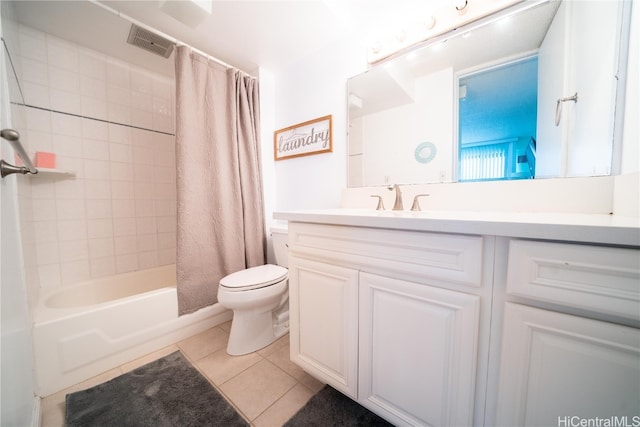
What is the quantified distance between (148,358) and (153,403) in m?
0.39

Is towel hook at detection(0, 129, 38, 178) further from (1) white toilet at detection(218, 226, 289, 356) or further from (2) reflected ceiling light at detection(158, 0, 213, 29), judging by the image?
(2) reflected ceiling light at detection(158, 0, 213, 29)

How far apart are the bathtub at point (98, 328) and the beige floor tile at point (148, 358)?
27mm

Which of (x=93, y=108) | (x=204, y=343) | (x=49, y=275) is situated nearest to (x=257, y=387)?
(x=204, y=343)

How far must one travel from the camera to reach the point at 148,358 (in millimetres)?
1304

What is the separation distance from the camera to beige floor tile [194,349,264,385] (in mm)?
1167

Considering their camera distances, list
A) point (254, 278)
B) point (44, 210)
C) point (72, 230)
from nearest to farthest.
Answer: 1. point (254, 278)
2. point (44, 210)
3. point (72, 230)

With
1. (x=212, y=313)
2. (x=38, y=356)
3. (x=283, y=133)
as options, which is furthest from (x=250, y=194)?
(x=38, y=356)

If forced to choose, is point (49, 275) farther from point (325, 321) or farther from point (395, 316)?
point (395, 316)

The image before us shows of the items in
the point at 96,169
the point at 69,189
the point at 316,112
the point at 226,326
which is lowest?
the point at 226,326

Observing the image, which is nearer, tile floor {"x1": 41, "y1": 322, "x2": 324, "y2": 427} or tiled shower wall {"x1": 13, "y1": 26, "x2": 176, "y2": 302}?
tile floor {"x1": 41, "y1": 322, "x2": 324, "y2": 427}

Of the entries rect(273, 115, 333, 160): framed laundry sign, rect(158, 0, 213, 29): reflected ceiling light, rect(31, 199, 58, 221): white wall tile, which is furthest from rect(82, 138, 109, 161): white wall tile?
rect(273, 115, 333, 160): framed laundry sign

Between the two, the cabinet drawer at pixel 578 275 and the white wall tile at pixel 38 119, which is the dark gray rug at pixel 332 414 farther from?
the white wall tile at pixel 38 119

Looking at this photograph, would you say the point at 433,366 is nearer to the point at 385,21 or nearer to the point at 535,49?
the point at 535,49

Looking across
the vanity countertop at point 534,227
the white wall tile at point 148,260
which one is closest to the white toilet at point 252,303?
the vanity countertop at point 534,227
